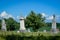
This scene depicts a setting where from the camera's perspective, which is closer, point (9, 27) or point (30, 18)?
point (30, 18)

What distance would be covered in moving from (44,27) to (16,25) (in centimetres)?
837

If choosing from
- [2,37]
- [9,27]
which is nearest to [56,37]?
[2,37]

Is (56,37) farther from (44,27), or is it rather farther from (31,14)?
(44,27)

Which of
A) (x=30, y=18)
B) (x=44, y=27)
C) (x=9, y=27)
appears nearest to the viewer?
(x=30, y=18)

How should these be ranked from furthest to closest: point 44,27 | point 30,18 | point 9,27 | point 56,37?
point 9,27 → point 44,27 → point 30,18 → point 56,37

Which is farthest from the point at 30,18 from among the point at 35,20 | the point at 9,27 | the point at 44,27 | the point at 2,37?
the point at 2,37

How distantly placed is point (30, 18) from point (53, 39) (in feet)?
59.5

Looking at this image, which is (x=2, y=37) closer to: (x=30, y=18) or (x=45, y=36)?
(x=45, y=36)

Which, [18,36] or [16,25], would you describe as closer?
[18,36]

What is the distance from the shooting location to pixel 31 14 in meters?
27.7

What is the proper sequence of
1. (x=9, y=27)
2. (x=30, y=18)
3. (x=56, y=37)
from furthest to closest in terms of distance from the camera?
(x=9, y=27)
(x=30, y=18)
(x=56, y=37)

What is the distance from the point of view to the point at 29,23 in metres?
27.8

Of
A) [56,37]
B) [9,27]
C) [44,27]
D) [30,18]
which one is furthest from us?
[9,27]

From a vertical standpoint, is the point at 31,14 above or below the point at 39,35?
above
